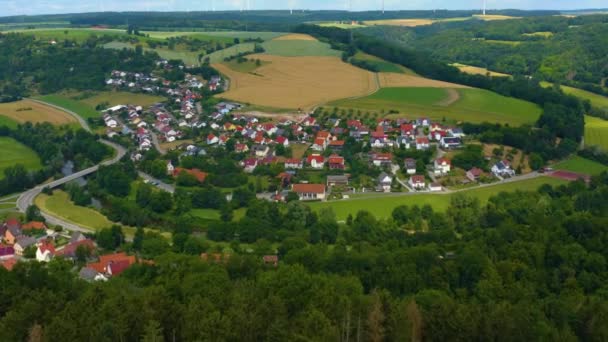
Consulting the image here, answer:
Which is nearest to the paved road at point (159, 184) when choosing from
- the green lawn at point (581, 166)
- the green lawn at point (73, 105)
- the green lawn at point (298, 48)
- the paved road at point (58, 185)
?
the paved road at point (58, 185)

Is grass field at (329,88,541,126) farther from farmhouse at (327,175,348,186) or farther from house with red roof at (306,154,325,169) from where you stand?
farmhouse at (327,175,348,186)

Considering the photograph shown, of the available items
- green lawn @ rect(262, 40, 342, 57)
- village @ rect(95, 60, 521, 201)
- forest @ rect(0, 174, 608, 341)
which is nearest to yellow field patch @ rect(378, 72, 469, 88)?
green lawn @ rect(262, 40, 342, 57)

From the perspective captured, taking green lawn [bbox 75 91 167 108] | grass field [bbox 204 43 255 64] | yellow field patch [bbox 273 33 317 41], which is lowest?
green lawn [bbox 75 91 167 108]

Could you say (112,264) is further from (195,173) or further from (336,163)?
(336,163)

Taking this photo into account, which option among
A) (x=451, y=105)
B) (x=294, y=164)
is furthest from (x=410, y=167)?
(x=451, y=105)

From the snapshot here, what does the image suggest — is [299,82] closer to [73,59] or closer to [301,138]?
[301,138]

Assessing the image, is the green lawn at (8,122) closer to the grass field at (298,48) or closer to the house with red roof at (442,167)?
the grass field at (298,48)

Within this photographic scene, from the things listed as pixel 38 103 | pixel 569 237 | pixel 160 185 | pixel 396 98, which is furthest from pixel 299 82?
pixel 569 237
